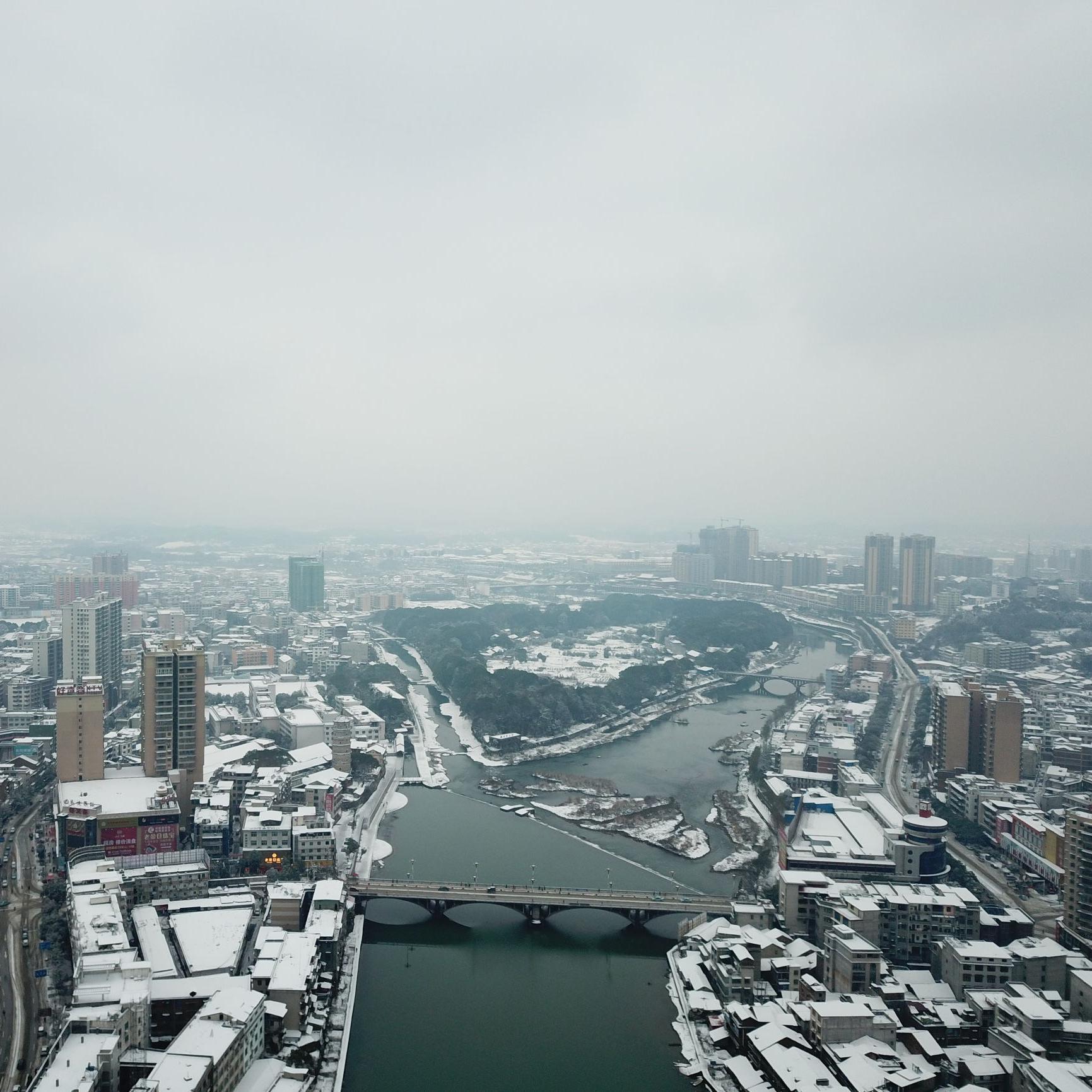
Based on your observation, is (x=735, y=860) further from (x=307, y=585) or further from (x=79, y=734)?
(x=307, y=585)

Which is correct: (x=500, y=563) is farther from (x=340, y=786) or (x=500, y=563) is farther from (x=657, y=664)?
(x=340, y=786)

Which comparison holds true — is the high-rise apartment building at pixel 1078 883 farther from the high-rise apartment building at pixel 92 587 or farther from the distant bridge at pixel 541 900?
the high-rise apartment building at pixel 92 587

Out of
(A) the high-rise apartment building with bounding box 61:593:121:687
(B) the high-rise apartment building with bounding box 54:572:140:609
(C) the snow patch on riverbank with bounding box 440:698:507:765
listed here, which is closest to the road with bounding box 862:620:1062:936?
(C) the snow patch on riverbank with bounding box 440:698:507:765

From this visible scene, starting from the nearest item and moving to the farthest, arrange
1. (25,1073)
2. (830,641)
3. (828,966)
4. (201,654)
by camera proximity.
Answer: (25,1073) → (828,966) → (201,654) → (830,641)

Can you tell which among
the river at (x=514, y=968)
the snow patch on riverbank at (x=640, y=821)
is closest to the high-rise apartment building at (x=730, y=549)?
the river at (x=514, y=968)

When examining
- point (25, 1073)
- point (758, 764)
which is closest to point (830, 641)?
point (758, 764)

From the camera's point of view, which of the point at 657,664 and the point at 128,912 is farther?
the point at 657,664

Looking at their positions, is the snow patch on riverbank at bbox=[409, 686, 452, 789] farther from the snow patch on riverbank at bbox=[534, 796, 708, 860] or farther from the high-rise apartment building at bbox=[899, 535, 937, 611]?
the high-rise apartment building at bbox=[899, 535, 937, 611]
